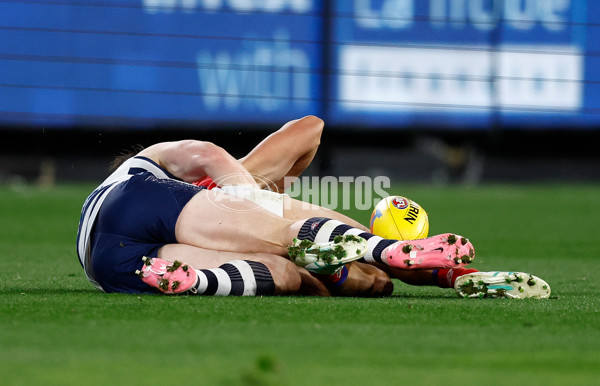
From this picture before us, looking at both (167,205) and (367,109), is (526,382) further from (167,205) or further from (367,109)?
(367,109)

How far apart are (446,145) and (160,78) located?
4.69 meters

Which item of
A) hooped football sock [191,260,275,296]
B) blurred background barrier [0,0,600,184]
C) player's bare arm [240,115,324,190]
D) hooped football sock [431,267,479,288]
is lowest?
blurred background barrier [0,0,600,184]

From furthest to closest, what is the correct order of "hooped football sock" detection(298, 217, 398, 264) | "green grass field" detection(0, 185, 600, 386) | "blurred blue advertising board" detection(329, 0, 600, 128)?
"blurred blue advertising board" detection(329, 0, 600, 128) < "hooped football sock" detection(298, 217, 398, 264) < "green grass field" detection(0, 185, 600, 386)

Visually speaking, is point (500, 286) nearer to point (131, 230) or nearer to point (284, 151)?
point (284, 151)

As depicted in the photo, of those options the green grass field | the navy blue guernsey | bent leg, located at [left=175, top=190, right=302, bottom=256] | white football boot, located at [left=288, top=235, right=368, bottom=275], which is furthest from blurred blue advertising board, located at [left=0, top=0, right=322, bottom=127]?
white football boot, located at [left=288, top=235, right=368, bottom=275]

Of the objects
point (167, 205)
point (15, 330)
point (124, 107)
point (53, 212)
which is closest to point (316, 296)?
point (167, 205)

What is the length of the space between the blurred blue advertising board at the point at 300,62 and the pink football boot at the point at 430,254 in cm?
1204

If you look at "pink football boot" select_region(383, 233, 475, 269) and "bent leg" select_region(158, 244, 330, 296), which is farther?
"bent leg" select_region(158, 244, 330, 296)

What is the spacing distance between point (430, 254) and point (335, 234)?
32cm

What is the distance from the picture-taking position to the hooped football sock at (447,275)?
352cm

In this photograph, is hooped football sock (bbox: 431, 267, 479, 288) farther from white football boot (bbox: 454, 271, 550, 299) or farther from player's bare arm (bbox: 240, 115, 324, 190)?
player's bare arm (bbox: 240, 115, 324, 190)

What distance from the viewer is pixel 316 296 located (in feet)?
11.3

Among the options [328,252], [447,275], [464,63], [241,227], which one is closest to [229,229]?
[241,227]

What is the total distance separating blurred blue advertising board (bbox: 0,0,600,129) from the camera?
49.0ft
